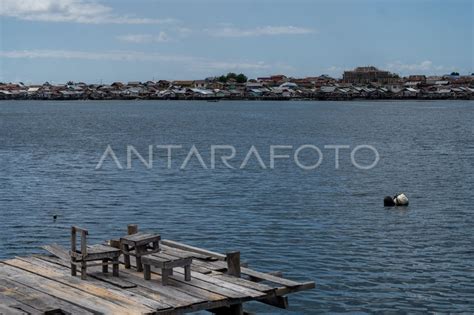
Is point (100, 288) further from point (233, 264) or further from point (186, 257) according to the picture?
point (233, 264)

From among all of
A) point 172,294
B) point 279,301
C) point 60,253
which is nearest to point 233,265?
point 279,301

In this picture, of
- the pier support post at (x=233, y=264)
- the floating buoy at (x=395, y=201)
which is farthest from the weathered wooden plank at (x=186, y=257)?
the floating buoy at (x=395, y=201)

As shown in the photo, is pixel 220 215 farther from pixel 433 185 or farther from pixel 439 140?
pixel 439 140

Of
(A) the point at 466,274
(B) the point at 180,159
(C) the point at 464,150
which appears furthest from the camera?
(C) the point at 464,150

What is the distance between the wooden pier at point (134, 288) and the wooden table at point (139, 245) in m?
0.19

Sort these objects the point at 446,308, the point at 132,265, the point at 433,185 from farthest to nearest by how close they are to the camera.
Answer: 1. the point at 433,185
2. the point at 446,308
3. the point at 132,265

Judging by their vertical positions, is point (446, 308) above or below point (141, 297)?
below

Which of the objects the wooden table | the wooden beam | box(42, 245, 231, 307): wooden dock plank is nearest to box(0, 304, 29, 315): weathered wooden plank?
box(42, 245, 231, 307): wooden dock plank

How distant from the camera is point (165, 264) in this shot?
15.1 metres

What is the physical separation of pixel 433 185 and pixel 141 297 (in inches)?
1216

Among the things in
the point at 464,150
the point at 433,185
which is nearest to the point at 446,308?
the point at 433,185

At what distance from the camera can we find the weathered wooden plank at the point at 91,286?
14.0m

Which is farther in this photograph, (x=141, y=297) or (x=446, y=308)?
(x=446, y=308)

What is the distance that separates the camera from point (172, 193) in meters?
38.3
